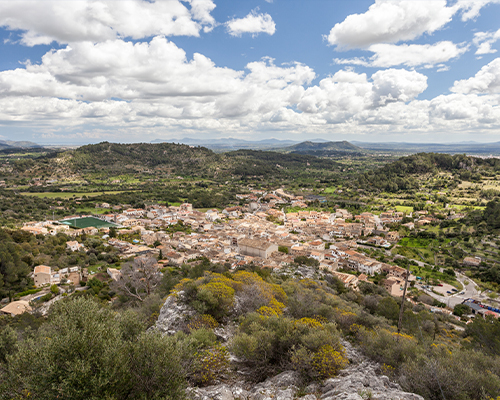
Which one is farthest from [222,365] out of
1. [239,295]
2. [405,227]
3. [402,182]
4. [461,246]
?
[402,182]

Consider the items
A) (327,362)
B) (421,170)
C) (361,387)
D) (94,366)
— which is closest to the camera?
(94,366)

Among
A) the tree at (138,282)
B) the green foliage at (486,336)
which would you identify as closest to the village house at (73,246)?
the tree at (138,282)

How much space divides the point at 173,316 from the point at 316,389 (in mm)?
7311

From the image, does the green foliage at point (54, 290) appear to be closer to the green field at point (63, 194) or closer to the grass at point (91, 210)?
the grass at point (91, 210)

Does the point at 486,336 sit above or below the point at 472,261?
above

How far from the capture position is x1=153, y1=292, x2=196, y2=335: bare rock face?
11.8 metres

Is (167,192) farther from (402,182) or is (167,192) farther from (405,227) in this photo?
(402,182)

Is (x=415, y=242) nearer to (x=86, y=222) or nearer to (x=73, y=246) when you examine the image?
(x=73, y=246)

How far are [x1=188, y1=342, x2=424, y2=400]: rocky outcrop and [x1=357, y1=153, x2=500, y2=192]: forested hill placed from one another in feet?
327

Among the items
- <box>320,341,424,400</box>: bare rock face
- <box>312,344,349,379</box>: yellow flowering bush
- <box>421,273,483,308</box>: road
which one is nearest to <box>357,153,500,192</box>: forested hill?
<box>421,273,483,308</box>: road

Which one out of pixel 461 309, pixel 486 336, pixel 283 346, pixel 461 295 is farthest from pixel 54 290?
pixel 461 295

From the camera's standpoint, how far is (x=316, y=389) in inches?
308

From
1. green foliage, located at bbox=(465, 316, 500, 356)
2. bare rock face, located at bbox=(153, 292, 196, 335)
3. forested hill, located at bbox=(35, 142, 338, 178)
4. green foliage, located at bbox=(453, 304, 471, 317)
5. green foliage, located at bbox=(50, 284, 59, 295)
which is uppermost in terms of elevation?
forested hill, located at bbox=(35, 142, 338, 178)

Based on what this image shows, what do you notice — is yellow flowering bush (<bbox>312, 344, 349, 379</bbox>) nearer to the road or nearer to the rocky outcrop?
the rocky outcrop
